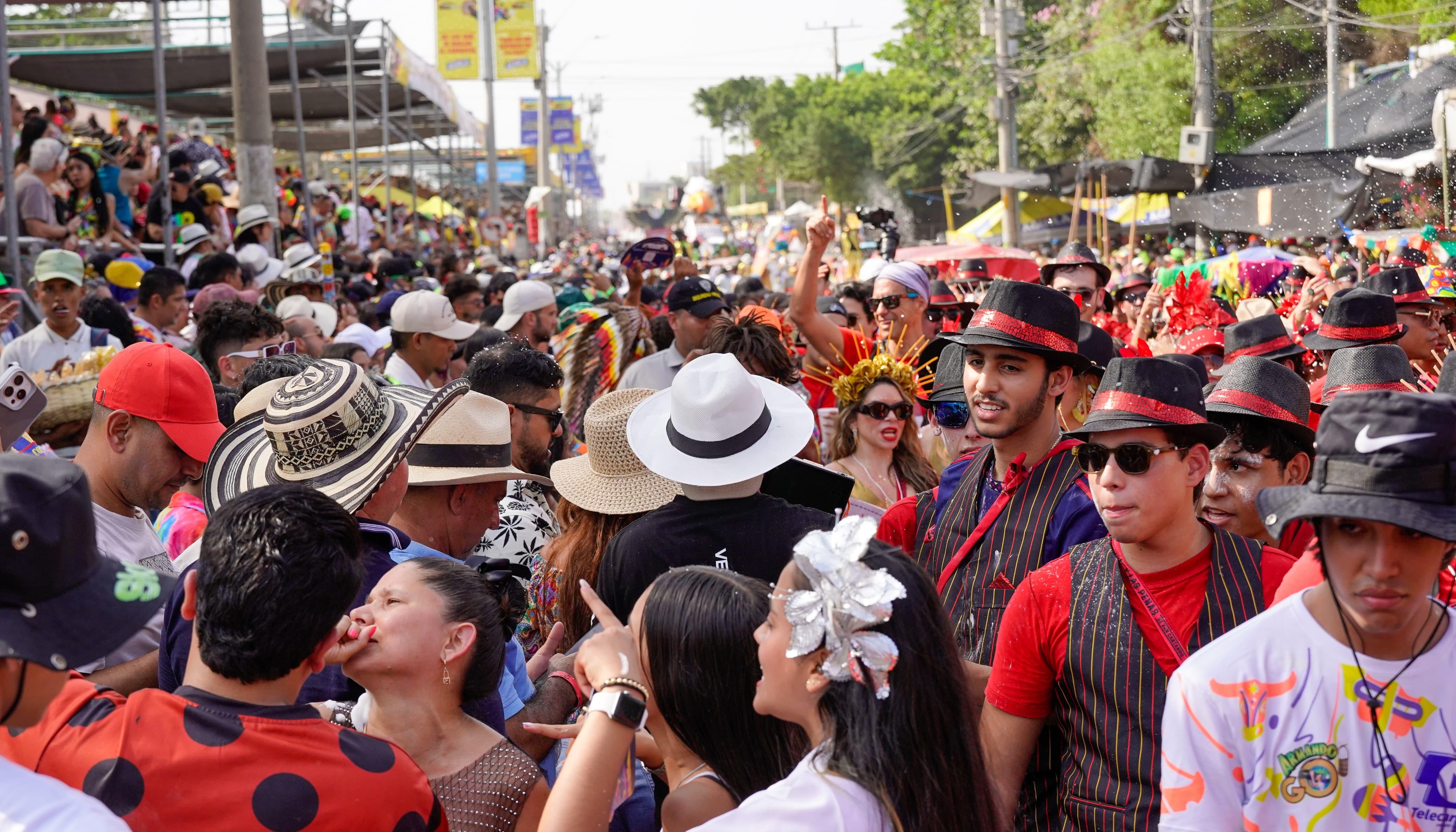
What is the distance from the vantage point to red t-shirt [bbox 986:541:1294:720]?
2.81 metres

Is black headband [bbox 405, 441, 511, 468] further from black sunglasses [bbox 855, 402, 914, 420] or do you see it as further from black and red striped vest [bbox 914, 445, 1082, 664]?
black sunglasses [bbox 855, 402, 914, 420]

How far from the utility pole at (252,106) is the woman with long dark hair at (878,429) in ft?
26.9

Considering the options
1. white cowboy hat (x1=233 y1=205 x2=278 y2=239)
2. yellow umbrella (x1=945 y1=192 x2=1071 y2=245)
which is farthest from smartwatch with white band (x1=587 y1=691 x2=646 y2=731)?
yellow umbrella (x1=945 y1=192 x2=1071 y2=245)

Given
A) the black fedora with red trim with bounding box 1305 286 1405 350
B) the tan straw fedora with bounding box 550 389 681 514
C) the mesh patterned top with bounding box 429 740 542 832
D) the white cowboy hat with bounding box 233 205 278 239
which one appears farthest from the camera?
the white cowboy hat with bounding box 233 205 278 239

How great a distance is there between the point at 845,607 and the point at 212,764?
1.11 metres

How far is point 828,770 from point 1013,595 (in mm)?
1068

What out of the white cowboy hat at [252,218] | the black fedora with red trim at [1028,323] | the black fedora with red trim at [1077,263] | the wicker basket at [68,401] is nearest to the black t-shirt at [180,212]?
the white cowboy hat at [252,218]

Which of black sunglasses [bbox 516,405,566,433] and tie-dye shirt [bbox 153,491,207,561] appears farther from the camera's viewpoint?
black sunglasses [bbox 516,405,566,433]

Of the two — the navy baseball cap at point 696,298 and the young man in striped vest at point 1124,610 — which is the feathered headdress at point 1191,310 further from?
the young man in striped vest at point 1124,610

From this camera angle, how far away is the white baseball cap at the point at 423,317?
7.18 metres

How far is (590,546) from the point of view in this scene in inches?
149

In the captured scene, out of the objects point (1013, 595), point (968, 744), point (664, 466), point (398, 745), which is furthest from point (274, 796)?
point (1013, 595)

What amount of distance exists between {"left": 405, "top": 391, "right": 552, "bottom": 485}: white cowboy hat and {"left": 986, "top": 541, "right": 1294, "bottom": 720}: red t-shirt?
1502 mm

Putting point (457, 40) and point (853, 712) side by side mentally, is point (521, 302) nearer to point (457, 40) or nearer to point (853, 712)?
point (853, 712)
